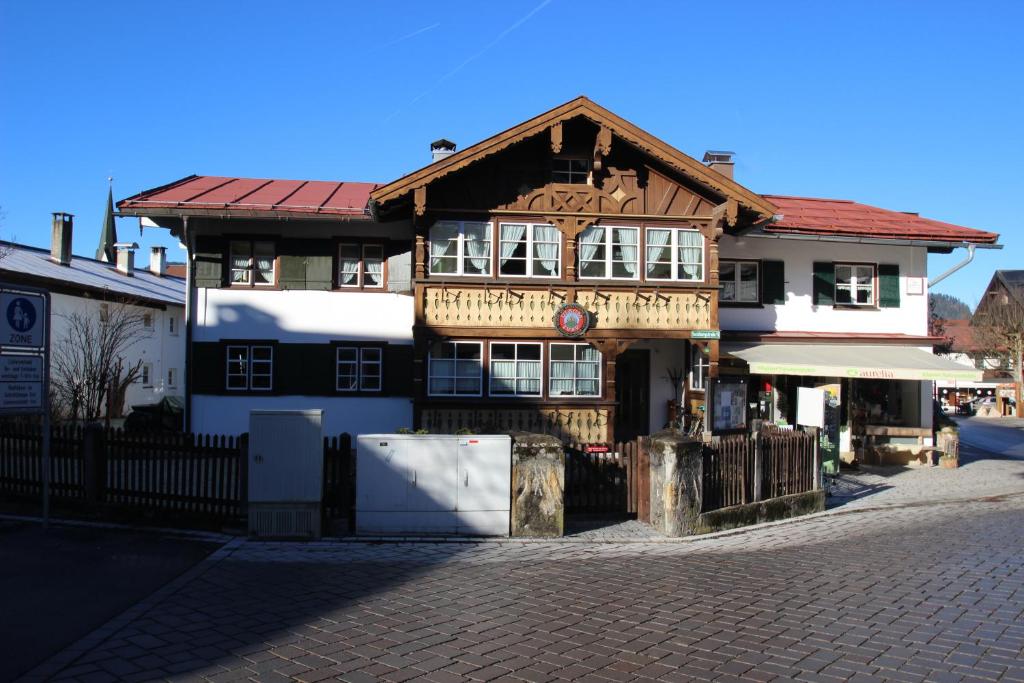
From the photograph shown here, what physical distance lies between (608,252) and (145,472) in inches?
449

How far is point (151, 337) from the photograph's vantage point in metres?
37.4

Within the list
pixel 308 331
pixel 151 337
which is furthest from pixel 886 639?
pixel 151 337

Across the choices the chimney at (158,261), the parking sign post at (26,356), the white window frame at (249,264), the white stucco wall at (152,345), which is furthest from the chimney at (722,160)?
the chimney at (158,261)

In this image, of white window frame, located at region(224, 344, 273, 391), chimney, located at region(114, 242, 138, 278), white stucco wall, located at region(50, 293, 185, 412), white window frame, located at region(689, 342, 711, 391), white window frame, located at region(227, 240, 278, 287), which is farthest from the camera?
chimney, located at region(114, 242, 138, 278)

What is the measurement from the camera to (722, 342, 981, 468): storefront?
2016 centimetres

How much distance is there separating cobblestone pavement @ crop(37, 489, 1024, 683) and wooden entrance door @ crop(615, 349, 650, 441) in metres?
10.5

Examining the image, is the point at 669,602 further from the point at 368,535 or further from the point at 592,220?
the point at 592,220

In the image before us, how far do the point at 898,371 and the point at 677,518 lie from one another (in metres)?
10.4

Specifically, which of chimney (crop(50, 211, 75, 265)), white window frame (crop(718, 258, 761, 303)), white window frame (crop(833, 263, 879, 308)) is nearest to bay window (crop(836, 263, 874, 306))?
white window frame (crop(833, 263, 879, 308))

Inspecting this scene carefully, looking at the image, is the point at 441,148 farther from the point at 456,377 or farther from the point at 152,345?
the point at 152,345

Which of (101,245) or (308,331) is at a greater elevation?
(101,245)

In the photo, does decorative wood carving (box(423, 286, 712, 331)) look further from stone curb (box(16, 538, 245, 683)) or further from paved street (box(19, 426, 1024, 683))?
stone curb (box(16, 538, 245, 683))

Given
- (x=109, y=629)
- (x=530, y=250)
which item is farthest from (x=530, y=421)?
(x=109, y=629)

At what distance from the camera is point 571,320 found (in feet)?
62.0
